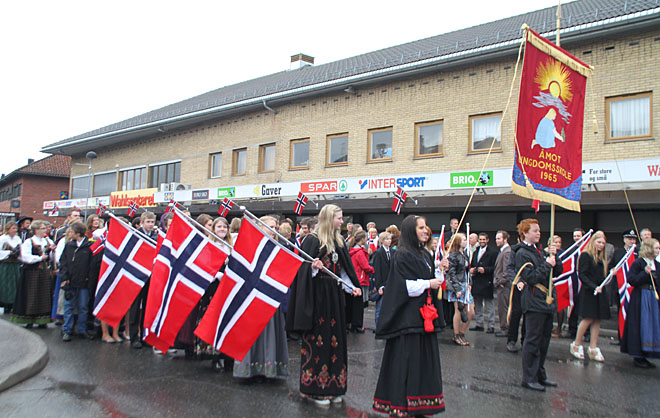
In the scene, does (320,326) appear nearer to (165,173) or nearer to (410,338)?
(410,338)

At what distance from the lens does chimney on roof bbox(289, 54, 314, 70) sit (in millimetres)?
31595

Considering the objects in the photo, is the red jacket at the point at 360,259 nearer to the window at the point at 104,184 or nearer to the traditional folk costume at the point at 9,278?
the traditional folk costume at the point at 9,278

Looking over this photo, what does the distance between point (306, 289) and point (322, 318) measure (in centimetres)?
35

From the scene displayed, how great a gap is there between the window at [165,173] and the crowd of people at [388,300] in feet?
53.1

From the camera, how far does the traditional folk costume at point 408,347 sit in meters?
4.67

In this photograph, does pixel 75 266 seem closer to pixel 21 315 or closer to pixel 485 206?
pixel 21 315

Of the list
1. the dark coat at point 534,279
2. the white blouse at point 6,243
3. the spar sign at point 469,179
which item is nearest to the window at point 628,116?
the spar sign at point 469,179

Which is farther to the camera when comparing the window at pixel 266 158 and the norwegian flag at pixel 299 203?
the window at pixel 266 158

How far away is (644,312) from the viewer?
772 cm

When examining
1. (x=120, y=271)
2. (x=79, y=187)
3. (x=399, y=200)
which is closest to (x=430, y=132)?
(x=399, y=200)

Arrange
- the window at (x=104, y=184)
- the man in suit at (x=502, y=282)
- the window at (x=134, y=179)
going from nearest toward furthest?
the man in suit at (x=502, y=282) < the window at (x=134, y=179) < the window at (x=104, y=184)

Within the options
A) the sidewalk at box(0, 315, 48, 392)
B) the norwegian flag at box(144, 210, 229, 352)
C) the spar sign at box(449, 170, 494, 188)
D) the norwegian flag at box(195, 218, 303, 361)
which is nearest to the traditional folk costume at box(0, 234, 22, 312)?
the sidewalk at box(0, 315, 48, 392)

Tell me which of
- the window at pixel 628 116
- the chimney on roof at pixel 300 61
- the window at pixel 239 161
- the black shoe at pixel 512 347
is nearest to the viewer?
the black shoe at pixel 512 347

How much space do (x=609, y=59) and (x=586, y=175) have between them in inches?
128
